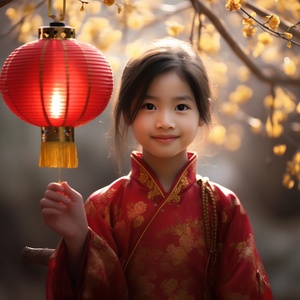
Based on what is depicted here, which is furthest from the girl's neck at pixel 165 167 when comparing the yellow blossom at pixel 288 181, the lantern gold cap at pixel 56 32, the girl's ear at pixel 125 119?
the yellow blossom at pixel 288 181

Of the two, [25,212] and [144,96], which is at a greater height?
[144,96]

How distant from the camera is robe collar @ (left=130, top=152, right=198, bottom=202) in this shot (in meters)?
2.80

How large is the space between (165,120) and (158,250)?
0.41m

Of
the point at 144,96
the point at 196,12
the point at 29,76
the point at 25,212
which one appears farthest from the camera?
the point at 25,212

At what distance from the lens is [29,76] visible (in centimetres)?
257

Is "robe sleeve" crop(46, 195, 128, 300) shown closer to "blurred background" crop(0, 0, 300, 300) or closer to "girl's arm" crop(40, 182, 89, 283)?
"girl's arm" crop(40, 182, 89, 283)

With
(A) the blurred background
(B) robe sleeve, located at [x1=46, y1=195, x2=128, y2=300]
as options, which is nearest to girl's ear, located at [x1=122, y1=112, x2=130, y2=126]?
(B) robe sleeve, located at [x1=46, y1=195, x2=128, y2=300]

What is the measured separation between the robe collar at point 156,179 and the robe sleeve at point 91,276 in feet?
0.78

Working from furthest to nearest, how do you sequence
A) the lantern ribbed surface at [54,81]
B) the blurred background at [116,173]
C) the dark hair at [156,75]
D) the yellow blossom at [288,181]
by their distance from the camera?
the blurred background at [116,173], the yellow blossom at [288,181], the dark hair at [156,75], the lantern ribbed surface at [54,81]

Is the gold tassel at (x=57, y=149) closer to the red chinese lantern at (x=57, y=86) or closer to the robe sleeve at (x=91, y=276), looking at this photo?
the red chinese lantern at (x=57, y=86)

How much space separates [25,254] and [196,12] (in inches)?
56.6

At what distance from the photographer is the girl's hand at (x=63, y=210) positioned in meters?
2.59

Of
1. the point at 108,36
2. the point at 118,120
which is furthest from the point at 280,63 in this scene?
the point at 118,120

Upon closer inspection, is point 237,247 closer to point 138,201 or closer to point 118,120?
point 138,201
